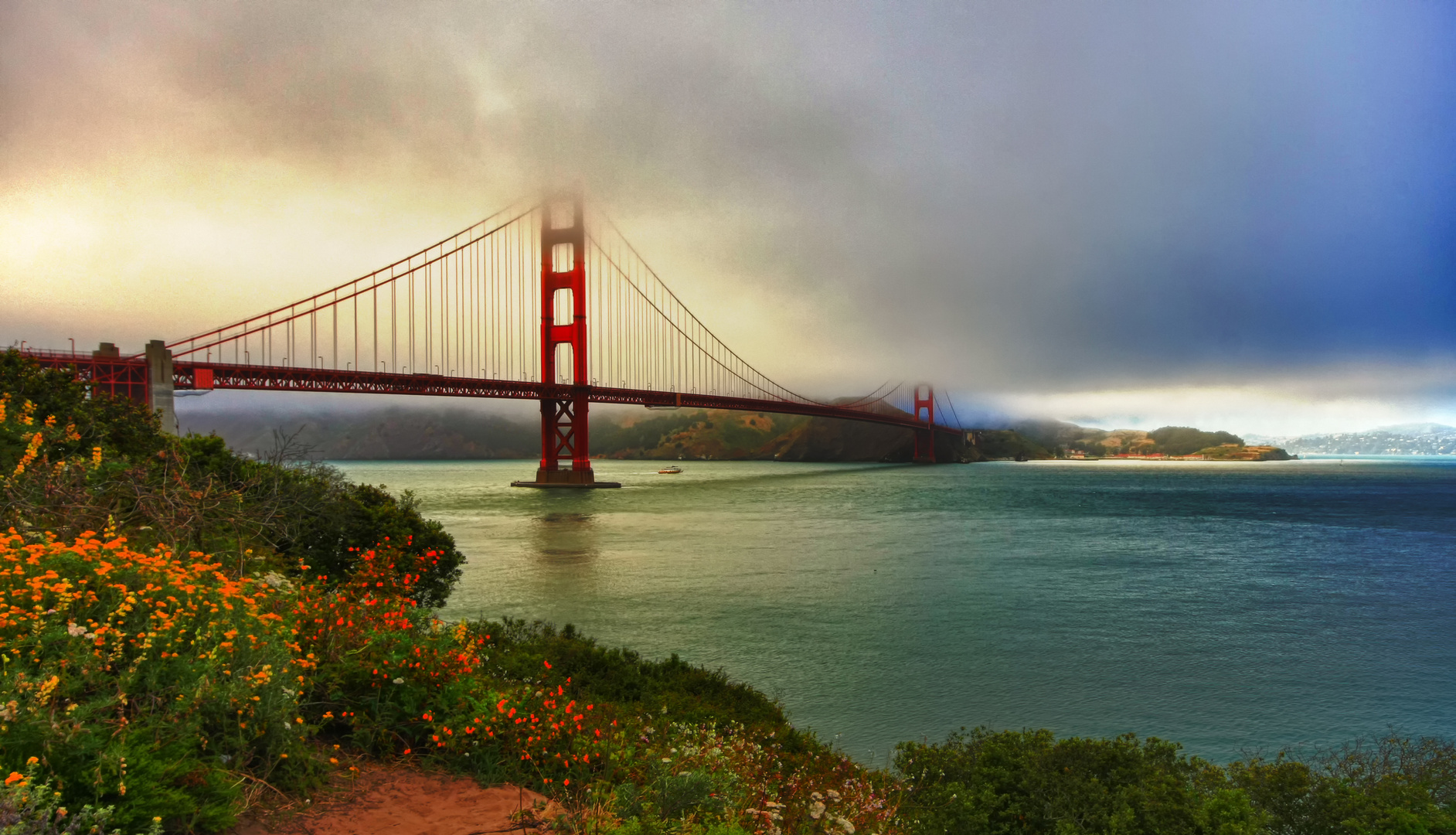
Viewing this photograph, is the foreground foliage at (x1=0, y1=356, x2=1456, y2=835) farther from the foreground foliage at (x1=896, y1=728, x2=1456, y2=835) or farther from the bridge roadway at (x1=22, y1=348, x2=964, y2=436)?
the bridge roadway at (x1=22, y1=348, x2=964, y2=436)

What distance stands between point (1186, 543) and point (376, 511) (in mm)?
42275

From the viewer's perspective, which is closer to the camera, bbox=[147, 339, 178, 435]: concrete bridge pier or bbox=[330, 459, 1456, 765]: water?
bbox=[330, 459, 1456, 765]: water

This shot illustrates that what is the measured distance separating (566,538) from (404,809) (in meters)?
35.2

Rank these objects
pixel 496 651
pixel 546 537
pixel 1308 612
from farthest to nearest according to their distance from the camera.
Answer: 1. pixel 546 537
2. pixel 1308 612
3. pixel 496 651

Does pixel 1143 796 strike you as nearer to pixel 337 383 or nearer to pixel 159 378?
pixel 159 378

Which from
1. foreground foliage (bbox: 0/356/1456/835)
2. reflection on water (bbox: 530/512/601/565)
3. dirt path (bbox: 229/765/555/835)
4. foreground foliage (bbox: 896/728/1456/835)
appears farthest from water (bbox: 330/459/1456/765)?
dirt path (bbox: 229/765/555/835)

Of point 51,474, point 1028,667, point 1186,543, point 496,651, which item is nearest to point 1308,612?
point 1028,667

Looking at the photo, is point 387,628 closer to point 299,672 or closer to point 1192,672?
point 299,672

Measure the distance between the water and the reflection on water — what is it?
258 millimetres

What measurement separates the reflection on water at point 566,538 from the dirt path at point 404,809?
83.6ft

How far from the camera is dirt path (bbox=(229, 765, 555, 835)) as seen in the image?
4.73 meters

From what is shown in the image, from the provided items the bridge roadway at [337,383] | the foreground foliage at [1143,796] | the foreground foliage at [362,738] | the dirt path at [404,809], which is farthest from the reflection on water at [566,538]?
the dirt path at [404,809]

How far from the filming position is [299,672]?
5.94 metres

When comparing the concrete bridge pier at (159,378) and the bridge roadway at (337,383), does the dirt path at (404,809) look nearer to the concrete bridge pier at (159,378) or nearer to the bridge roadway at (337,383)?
the bridge roadway at (337,383)
